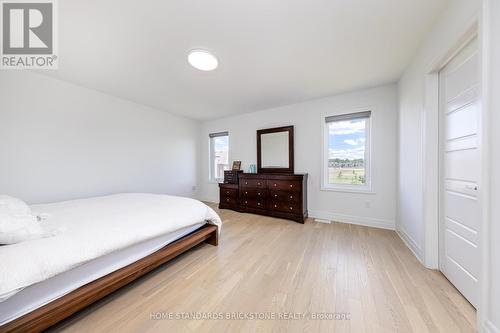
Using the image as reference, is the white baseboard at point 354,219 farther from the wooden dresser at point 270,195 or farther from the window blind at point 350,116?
the window blind at point 350,116

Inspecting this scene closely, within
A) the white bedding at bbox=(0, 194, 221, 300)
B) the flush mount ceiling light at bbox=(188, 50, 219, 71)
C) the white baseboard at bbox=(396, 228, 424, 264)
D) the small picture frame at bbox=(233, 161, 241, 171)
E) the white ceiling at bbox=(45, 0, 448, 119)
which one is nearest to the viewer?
the white bedding at bbox=(0, 194, 221, 300)

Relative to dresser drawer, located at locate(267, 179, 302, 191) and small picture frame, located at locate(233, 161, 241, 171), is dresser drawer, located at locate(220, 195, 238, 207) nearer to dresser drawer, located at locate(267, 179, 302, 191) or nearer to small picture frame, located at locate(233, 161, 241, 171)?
small picture frame, located at locate(233, 161, 241, 171)

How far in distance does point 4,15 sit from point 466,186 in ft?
14.1

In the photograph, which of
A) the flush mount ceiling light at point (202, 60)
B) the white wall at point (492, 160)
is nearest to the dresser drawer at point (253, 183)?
the flush mount ceiling light at point (202, 60)

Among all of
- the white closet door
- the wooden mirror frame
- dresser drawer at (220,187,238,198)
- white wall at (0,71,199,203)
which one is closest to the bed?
white wall at (0,71,199,203)

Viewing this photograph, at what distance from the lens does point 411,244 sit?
7.12 ft

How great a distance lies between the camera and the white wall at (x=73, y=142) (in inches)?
91.6

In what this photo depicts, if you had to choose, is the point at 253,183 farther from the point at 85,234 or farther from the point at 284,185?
the point at 85,234

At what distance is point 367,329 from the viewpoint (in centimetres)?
114

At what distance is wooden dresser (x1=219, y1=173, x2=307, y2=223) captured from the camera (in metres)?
3.30

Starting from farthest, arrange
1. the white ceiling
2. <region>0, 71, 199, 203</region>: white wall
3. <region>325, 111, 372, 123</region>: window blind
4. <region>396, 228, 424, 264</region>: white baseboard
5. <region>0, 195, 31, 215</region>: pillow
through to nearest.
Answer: <region>325, 111, 372, 123</region>: window blind
<region>0, 71, 199, 203</region>: white wall
<region>396, 228, 424, 264</region>: white baseboard
the white ceiling
<region>0, 195, 31, 215</region>: pillow

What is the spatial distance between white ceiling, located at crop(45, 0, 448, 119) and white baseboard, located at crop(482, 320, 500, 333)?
7.55 feet

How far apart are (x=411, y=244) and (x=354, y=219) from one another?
1.02 metres

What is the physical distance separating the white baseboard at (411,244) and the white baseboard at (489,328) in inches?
37.3
